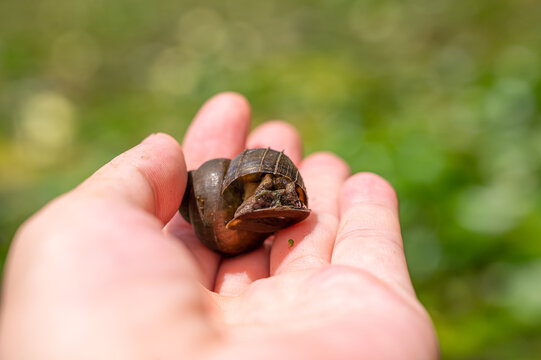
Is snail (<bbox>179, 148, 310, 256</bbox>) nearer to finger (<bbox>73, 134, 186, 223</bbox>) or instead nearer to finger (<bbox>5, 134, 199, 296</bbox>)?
finger (<bbox>73, 134, 186, 223</bbox>)

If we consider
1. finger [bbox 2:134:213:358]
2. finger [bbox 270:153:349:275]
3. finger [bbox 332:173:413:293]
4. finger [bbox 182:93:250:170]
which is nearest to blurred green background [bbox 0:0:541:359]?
finger [bbox 270:153:349:275]

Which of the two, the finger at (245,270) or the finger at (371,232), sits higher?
the finger at (371,232)

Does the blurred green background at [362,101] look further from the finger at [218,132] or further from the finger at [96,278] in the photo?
the finger at [96,278]

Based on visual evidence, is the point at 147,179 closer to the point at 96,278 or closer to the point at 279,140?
the point at 96,278

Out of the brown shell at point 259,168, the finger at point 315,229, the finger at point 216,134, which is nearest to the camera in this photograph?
the finger at point 315,229

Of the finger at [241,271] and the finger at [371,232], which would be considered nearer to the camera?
the finger at [371,232]

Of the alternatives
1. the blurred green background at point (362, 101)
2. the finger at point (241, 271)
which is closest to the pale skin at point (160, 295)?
the finger at point (241, 271)

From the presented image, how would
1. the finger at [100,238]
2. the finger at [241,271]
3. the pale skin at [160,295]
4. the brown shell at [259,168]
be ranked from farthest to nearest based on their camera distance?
the brown shell at [259,168], the finger at [241,271], the finger at [100,238], the pale skin at [160,295]
